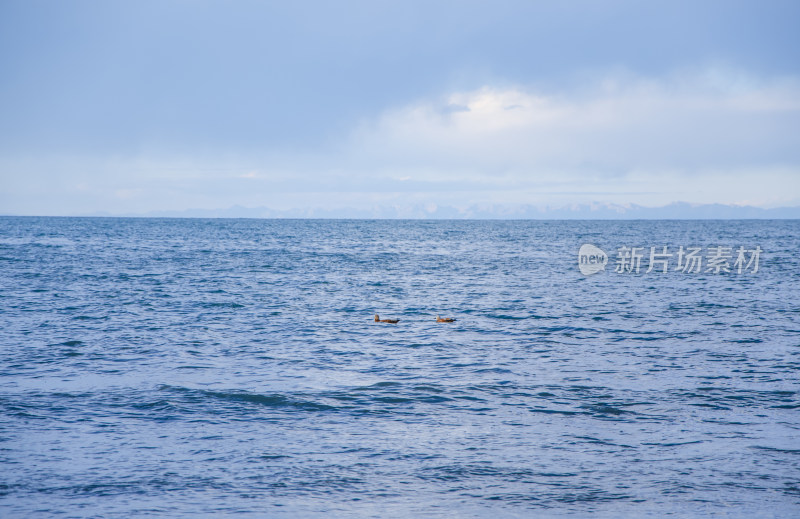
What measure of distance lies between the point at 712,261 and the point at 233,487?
71.9m

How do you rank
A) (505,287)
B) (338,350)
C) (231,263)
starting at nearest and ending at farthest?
(338,350)
(505,287)
(231,263)

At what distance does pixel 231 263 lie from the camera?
7175 centimetres

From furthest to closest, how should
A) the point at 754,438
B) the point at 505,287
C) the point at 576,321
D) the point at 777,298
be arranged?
1. the point at 505,287
2. the point at 777,298
3. the point at 576,321
4. the point at 754,438

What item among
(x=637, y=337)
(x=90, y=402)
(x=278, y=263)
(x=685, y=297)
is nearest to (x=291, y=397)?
(x=90, y=402)

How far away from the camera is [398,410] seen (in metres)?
17.6

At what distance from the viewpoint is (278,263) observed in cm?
7275

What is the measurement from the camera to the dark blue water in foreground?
12.2 meters

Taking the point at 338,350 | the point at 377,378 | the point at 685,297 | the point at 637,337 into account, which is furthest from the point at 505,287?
the point at 377,378

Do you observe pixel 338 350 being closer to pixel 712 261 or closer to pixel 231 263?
pixel 231 263

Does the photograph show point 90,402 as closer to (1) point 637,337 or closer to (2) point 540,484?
(2) point 540,484

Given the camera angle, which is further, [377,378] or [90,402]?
[377,378]

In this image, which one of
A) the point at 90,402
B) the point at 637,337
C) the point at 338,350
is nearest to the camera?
the point at 90,402

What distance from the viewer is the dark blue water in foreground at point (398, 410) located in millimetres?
12227

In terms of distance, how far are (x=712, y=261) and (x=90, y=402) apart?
7018cm
